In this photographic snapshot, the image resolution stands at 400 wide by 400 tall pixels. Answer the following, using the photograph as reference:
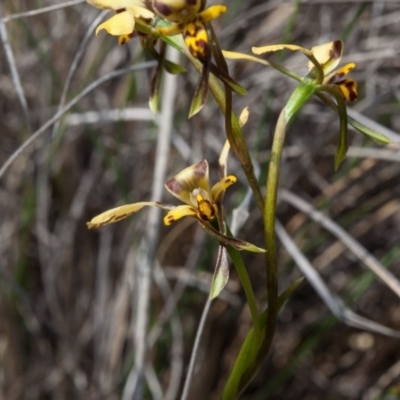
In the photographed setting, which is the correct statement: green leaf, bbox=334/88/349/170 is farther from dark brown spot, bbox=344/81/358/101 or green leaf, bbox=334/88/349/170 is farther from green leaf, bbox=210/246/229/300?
green leaf, bbox=210/246/229/300

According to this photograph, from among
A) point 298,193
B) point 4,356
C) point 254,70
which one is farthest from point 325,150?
point 4,356

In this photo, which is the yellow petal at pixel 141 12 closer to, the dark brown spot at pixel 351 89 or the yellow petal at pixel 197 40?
the yellow petal at pixel 197 40

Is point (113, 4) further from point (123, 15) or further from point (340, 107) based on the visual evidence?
point (340, 107)

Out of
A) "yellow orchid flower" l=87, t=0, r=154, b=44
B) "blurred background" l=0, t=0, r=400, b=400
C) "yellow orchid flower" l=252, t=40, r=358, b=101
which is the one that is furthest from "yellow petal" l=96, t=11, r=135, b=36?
"blurred background" l=0, t=0, r=400, b=400

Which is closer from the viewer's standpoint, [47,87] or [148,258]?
[148,258]

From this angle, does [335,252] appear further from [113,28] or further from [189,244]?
[113,28]

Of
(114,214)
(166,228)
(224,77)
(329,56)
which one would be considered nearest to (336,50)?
(329,56)
